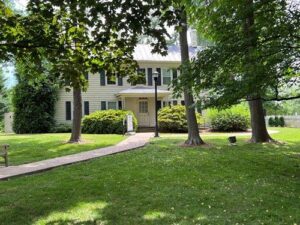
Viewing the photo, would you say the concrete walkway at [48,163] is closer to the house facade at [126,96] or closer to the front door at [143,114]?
the house facade at [126,96]

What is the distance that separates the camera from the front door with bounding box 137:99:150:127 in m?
29.8

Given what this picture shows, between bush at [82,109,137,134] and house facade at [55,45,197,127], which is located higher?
house facade at [55,45,197,127]

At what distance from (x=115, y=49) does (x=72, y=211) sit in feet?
8.68

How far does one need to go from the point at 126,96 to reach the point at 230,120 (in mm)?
7952

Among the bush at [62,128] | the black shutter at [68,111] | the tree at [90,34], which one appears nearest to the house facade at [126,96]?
the black shutter at [68,111]

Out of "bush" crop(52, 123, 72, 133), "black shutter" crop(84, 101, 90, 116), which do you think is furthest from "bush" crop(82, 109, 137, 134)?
"black shutter" crop(84, 101, 90, 116)

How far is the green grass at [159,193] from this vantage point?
5773mm

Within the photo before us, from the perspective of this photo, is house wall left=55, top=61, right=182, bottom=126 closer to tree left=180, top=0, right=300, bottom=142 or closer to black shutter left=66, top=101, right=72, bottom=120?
black shutter left=66, top=101, right=72, bottom=120

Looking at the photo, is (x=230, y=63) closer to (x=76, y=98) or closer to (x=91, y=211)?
(x=91, y=211)

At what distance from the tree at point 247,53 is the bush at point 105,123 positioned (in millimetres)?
13396

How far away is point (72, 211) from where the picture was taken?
624 centimetres

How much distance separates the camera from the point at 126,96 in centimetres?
2875

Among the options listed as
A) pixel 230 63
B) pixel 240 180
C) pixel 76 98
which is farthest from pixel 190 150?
pixel 76 98

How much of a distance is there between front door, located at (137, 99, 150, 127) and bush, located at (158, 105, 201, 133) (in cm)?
445
